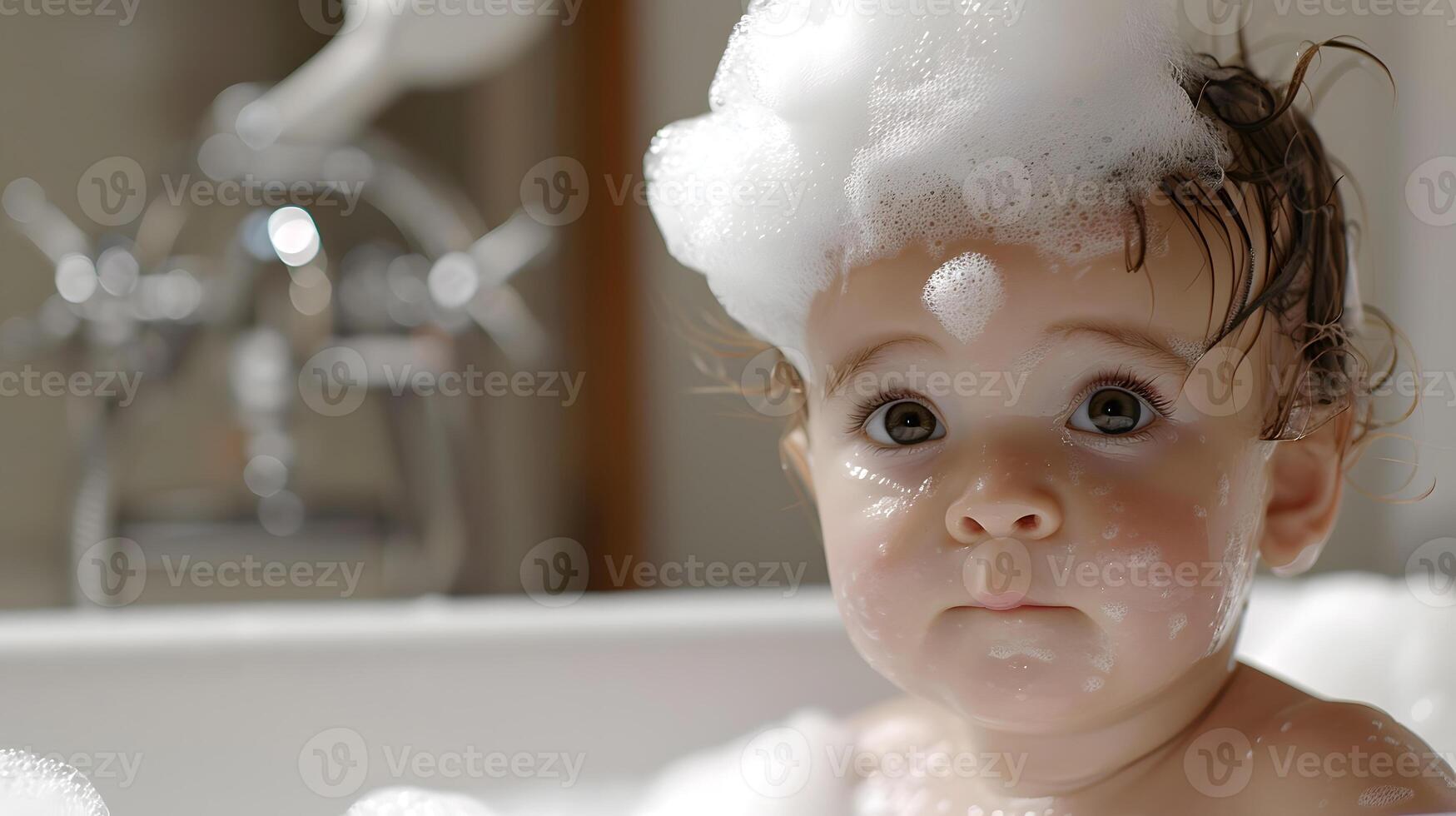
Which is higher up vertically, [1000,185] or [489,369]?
[1000,185]

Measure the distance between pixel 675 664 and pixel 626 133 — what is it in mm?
1437

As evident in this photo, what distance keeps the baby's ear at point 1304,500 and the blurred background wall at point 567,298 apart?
83cm

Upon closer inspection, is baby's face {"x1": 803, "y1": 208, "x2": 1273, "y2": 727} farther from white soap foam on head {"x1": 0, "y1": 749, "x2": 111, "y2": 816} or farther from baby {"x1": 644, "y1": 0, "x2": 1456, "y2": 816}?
white soap foam on head {"x1": 0, "y1": 749, "x2": 111, "y2": 816}

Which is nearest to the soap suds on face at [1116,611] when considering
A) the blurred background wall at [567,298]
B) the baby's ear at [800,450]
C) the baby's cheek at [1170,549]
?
the baby's cheek at [1170,549]

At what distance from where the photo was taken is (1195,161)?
0.60 meters

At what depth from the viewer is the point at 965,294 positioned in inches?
23.4

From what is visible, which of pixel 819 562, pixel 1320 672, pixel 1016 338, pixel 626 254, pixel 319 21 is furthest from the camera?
pixel 626 254

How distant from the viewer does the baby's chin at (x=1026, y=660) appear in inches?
23.0

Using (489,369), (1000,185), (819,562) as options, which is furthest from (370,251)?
(1000,185)

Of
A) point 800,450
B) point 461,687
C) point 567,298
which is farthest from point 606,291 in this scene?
point 800,450

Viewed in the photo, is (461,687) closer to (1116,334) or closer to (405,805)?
Answer: (405,805)

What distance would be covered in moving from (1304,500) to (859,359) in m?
0.27

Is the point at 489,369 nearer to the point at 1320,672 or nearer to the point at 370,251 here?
the point at 370,251

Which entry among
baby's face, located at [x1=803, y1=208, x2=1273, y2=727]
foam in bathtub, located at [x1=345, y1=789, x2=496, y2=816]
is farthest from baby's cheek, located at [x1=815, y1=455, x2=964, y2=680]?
foam in bathtub, located at [x1=345, y1=789, x2=496, y2=816]
